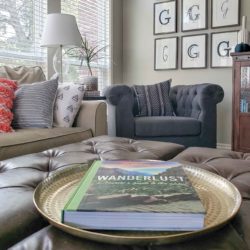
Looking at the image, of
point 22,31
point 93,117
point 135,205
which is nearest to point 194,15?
point 22,31

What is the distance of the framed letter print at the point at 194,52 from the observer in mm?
3625

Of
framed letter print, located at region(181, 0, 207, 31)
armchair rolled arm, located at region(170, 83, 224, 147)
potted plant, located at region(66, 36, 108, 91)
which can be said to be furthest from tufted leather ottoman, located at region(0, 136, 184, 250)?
framed letter print, located at region(181, 0, 207, 31)

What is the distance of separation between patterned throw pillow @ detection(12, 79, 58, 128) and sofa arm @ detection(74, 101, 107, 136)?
224 mm

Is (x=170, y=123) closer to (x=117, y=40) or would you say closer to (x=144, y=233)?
(x=117, y=40)

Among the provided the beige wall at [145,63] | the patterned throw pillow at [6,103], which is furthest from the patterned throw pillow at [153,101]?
the patterned throw pillow at [6,103]

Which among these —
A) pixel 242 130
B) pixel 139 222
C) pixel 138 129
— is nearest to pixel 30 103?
pixel 138 129

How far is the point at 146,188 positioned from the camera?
0.60 m

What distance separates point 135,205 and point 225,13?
3445 mm

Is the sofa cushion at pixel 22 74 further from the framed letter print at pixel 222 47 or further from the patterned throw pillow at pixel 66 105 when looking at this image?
the framed letter print at pixel 222 47

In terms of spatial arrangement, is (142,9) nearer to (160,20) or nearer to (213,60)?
(160,20)

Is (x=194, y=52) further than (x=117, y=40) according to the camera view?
No

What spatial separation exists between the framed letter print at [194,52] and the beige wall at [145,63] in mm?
63

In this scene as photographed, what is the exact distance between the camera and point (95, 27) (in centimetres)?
381

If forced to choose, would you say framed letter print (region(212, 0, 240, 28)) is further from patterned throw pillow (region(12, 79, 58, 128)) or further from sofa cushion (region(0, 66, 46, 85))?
patterned throw pillow (region(12, 79, 58, 128))
